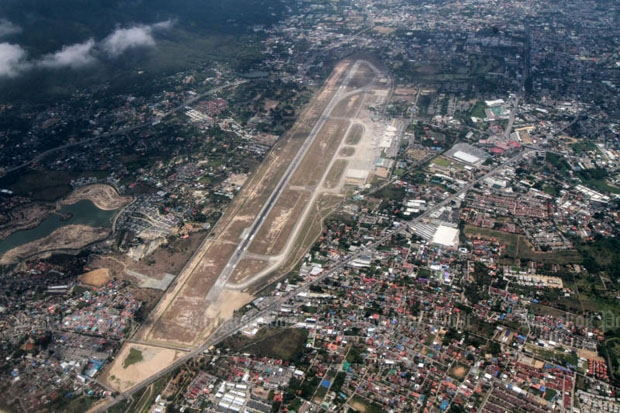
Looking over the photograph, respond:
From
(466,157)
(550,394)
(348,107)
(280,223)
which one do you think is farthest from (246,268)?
(348,107)

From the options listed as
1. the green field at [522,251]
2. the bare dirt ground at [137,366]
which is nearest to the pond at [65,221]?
the bare dirt ground at [137,366]

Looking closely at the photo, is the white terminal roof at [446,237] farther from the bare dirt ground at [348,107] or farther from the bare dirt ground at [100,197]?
the bare dirt ground at [100,197]

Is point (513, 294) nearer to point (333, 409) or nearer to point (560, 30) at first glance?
point (333, 409)

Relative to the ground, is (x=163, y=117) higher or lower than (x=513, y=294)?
higher

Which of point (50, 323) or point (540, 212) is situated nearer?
point (50, 323)

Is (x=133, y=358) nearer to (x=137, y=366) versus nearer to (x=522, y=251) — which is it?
(x=137, y=366)

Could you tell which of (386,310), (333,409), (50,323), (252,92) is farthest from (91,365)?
(252,92)
